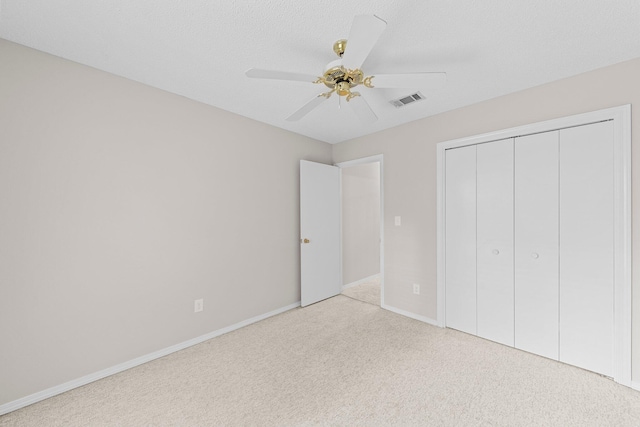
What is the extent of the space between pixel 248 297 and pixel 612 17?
11.5ft

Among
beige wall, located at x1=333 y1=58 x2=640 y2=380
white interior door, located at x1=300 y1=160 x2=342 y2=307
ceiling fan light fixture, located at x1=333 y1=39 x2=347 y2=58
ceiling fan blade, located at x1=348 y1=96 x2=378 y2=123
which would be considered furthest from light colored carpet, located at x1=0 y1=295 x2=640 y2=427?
ceiling fan light fixture, located at x1=333 y1=39 x2=347 y2=58

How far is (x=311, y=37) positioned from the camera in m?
1.59

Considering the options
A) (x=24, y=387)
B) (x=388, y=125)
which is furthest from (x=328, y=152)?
(x=24, y=387)

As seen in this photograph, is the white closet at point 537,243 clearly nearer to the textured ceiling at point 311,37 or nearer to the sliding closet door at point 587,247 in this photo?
the sliding closet door at point 587,247

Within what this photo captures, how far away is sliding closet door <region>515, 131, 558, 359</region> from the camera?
2.16m

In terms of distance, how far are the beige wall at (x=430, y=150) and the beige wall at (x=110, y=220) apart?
1.63m

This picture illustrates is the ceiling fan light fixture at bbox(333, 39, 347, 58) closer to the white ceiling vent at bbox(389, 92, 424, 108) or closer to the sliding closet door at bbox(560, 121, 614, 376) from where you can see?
the white ceiling vent at bbox(389, 92, 424, 108)

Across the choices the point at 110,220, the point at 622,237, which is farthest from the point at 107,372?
the point at 622,237

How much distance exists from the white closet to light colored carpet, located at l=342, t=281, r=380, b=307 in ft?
3.63

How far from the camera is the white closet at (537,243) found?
1963mm

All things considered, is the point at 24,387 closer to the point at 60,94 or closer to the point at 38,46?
the point at 60,94

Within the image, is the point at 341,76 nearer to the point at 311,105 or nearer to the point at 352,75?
the point at 352,75

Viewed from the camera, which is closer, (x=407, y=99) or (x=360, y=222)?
(x=407, y=99)

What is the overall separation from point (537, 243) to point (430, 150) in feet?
4.35
